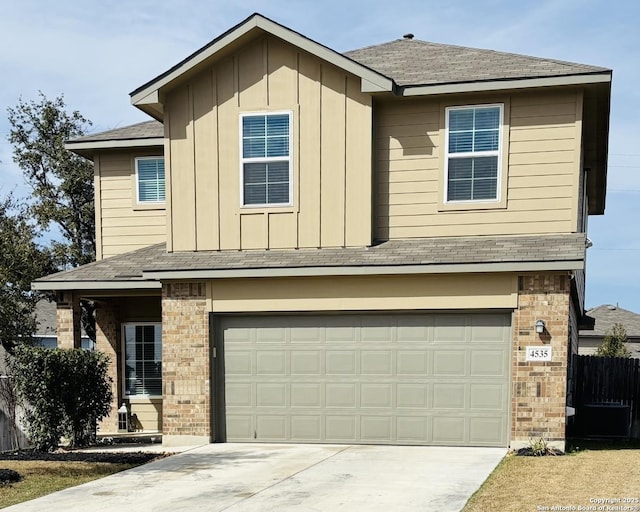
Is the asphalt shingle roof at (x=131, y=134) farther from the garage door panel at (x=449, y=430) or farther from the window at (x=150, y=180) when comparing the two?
the garage door panel at (x=449, y=430)

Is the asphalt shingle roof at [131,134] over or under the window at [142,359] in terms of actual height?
over

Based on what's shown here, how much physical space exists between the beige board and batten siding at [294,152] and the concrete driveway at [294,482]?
3.66m

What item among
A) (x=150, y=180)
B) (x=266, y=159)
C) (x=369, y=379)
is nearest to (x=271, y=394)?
(x=369, y=379)

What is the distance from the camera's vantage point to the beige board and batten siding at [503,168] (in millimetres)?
11734

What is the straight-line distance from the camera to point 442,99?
12.2 m

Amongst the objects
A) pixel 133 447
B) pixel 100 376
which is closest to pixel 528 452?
pixel 133 447

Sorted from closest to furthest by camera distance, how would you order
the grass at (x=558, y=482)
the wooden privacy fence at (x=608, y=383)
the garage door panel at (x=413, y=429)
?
the grass at (x=558, y=482)
the garage door panel at (x=413, y=429)
the wooden privacy fence at (x=608, y=383)

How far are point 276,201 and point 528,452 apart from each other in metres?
5.93

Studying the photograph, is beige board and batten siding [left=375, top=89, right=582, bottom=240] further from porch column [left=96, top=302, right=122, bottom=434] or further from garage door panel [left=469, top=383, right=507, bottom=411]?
porch column [left=96, top=302, right=122, bottom=434]

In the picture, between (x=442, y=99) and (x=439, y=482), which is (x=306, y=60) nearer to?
(x=442, y=99)

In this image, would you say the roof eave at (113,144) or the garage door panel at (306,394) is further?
the roof eave at (113,144)

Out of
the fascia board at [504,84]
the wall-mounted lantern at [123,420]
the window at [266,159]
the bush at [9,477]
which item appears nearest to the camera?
the bush at [9,477]

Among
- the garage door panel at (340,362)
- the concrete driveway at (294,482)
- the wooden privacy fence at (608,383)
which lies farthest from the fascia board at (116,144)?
the wooden privacy fence at (608,383)

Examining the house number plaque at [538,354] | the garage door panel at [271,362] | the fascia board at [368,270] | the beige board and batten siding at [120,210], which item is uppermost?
the beige board and batten siding at [120,210]
